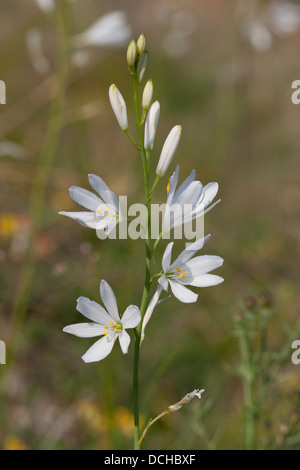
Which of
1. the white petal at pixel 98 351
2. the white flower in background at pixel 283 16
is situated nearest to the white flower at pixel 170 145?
the white petal at pixel 98 351

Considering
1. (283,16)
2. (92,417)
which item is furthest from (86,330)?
(283,16)

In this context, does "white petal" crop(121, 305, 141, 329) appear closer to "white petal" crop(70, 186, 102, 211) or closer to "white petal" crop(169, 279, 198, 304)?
"white petal" crop(169, 279, 198, 304)

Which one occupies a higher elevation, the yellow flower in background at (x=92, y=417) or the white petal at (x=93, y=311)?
the white petal at (x=93, y=311)

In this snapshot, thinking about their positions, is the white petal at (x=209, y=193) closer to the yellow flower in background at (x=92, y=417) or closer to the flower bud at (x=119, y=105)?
the flower bud at (x=119, y=105)

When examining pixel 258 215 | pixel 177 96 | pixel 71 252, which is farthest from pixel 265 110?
pixel 71 252

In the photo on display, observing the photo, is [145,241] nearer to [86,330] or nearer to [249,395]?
[86,330]
